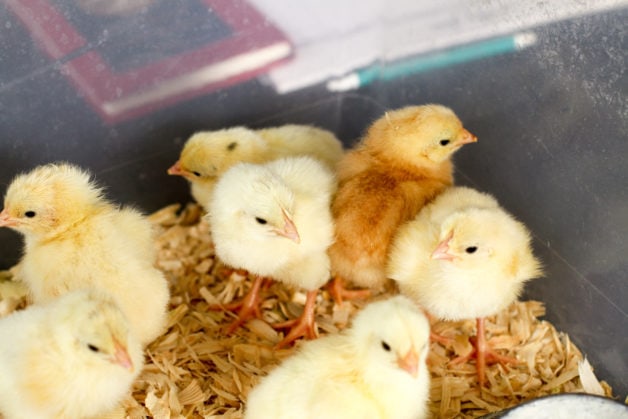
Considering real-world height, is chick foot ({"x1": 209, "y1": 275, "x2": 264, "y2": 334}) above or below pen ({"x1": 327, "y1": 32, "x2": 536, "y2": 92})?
below

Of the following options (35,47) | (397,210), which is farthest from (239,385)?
(35,47)

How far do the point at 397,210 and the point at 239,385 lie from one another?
2.60 ft

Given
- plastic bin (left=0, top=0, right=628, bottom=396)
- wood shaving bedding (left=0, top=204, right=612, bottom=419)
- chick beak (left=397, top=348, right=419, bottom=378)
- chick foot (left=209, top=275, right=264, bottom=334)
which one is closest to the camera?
chick beak (left=397, top=348, right=419, bottom=378)

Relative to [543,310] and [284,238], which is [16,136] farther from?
[543,310]

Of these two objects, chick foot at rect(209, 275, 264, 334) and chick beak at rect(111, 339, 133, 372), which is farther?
chick foot at rect(209, 275, 264, 334)

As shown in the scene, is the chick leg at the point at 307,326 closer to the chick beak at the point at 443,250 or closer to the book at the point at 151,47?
the chick beak at the point at 443,250

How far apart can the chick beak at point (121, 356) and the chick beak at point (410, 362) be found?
0.68 m

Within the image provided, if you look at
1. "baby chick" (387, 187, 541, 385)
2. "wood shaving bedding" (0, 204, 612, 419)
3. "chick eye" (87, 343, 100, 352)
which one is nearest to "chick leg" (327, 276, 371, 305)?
"wood shaving bedding" (0, 204, 612, 419)

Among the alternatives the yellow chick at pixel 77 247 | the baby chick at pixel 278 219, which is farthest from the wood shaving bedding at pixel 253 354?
the baby chick at pixel 278 219

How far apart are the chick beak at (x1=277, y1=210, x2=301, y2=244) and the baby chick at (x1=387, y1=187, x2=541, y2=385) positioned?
13.7 inches

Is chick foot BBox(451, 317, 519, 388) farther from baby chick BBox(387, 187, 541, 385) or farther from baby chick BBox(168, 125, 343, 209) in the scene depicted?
baby chick BBox(168, 125, 343, 209)

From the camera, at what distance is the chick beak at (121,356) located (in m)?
1.71

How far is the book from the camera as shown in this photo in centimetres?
232

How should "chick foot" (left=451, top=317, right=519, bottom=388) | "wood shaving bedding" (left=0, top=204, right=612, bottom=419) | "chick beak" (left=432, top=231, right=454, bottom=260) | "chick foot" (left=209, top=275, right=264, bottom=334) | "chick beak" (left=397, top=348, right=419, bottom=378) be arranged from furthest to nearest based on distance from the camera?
"chick foot" (left=209, top=275, right=264, bottom=334), "chick foot" (left=451, top=317, right=519, bottom=388), "wood shaving bedding" (left=0, top=204, right=612, bottom=419), "chick beak" (left=432, top=231, right=454, bottom=260), "chick beak" (left=397, top=348, right=419, bottom=378)
